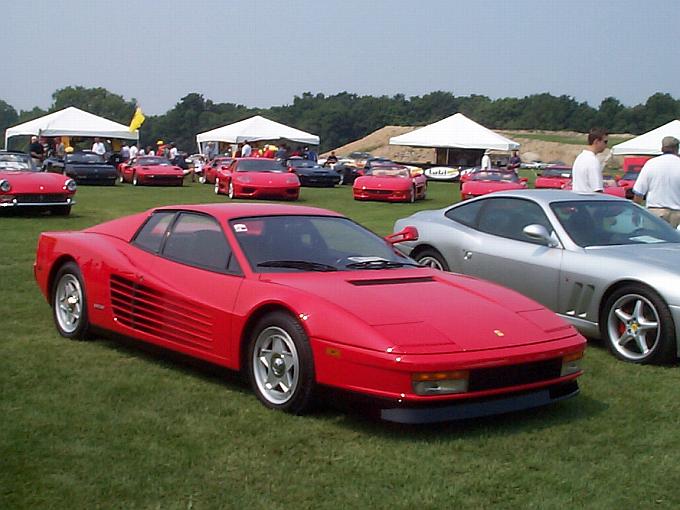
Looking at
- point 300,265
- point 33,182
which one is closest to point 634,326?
point 300,265

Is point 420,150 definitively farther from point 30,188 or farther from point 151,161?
point 30,188

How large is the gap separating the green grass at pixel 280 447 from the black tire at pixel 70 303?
0.38m

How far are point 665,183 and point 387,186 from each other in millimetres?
16014

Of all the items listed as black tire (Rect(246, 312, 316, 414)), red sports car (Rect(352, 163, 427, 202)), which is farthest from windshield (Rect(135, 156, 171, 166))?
black tire (Rect(246, 312, 316, 414))

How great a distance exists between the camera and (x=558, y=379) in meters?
4.86

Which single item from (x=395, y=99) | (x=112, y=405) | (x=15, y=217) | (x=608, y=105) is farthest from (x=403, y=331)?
(x=395, y=99)

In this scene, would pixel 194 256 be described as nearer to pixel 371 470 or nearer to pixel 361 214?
pixel 371 470

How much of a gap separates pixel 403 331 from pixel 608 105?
392 ft

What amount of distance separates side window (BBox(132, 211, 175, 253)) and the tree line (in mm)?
107746

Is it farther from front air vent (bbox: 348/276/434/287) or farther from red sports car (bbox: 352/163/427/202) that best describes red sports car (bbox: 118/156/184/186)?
front air vent (bbox: 348/276/434/287)

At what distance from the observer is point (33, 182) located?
16.5 meters

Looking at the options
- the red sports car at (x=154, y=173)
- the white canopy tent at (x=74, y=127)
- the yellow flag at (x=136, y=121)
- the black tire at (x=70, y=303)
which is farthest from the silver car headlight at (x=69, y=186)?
the yellow flag at (x=136, y=121)

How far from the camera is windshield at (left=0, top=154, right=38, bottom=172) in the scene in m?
17.1

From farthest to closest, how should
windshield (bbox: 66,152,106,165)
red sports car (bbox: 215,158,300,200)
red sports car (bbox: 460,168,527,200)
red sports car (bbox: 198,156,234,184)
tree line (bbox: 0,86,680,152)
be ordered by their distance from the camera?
1. tree line (bbox: 0,86,680,152)
2. red sports car (bbox: 198,156,234,184)
3. windshield (bbox: 66,152,106,165)
4. red sports car (bbox: 460,168,527,200)
5. red sports car (bbox: 215,158,300,200)
